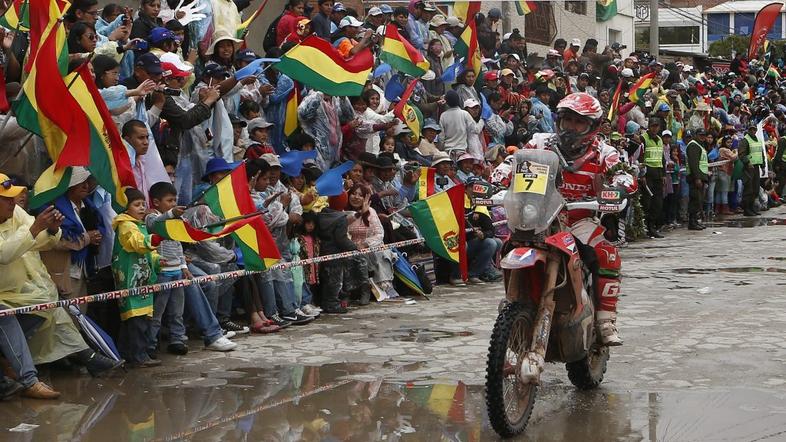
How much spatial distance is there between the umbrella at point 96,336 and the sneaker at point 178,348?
0.80 metres

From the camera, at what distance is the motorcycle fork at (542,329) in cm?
720

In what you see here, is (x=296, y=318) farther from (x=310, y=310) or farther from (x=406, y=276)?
(x=406, y=276)

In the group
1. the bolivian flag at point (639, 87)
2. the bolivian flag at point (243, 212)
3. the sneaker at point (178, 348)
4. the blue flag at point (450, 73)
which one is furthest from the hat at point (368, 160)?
the bolivian flag at point (639, 87)

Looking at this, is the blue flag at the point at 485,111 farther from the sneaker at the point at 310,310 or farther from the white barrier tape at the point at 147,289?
the sneaker at the point at 310,310

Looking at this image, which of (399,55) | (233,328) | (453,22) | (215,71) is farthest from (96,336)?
(453,22)

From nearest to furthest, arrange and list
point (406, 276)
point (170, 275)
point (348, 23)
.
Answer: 1. point (170, 275)
2. point (406, 276)
3. point (348, 23)

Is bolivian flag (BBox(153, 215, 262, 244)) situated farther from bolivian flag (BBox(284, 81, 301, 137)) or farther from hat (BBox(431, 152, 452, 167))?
hat (BBox(431, 152, 452, 167))

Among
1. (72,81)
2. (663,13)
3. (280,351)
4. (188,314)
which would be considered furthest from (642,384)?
(663,13)

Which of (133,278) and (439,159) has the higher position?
(439,159)

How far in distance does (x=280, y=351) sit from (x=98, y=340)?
166 cm

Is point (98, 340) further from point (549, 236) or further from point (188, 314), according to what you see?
point (549, 236)

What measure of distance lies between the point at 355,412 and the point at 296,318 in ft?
12.7

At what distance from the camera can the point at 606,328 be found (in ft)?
27.3

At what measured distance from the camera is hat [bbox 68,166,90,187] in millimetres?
9227
